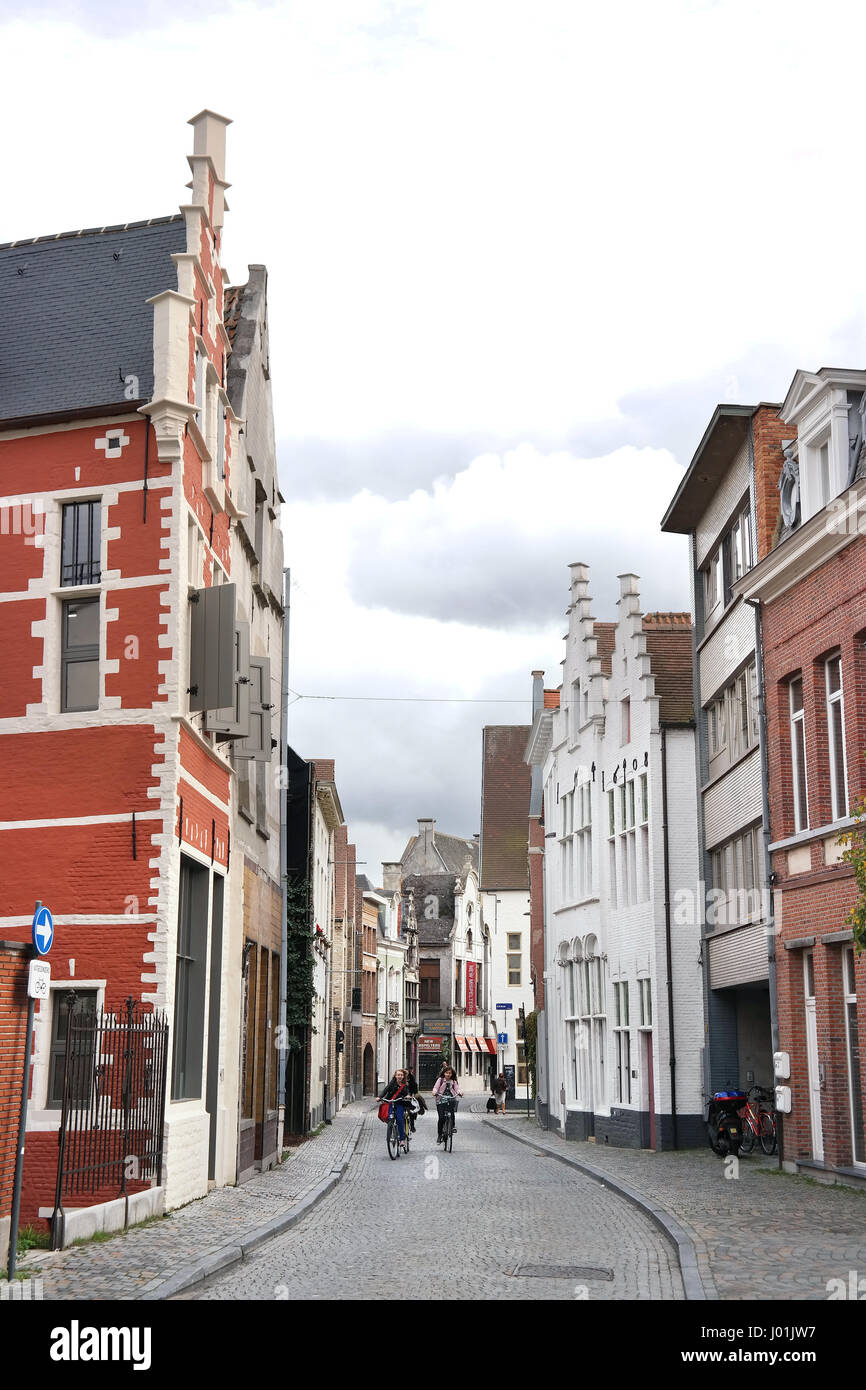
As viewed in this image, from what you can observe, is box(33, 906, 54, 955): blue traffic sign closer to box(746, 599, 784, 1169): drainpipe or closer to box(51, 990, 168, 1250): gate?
box(51, 990, 168, 1250): gate

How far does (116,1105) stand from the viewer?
49.2ft

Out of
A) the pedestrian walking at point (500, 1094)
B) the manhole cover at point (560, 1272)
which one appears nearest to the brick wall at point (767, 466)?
the manhole cover at point (560, 1272)

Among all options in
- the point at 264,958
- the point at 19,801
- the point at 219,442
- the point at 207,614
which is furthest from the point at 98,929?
the point at 264,958

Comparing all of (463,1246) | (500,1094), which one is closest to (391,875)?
(500,1094)

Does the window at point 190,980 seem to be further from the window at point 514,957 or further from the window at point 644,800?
the window at point 514,957

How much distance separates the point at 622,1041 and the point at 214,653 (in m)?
17.0

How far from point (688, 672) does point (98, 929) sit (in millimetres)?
17017

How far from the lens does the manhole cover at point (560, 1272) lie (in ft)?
37.0

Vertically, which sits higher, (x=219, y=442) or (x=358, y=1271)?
(x=219, y=442)

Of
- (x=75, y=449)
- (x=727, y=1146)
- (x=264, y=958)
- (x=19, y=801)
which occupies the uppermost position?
(x=75, y=449)

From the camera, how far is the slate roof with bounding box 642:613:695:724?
29.2 m

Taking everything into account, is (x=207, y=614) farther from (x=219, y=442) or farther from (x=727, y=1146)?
(x=727, y=1146)
